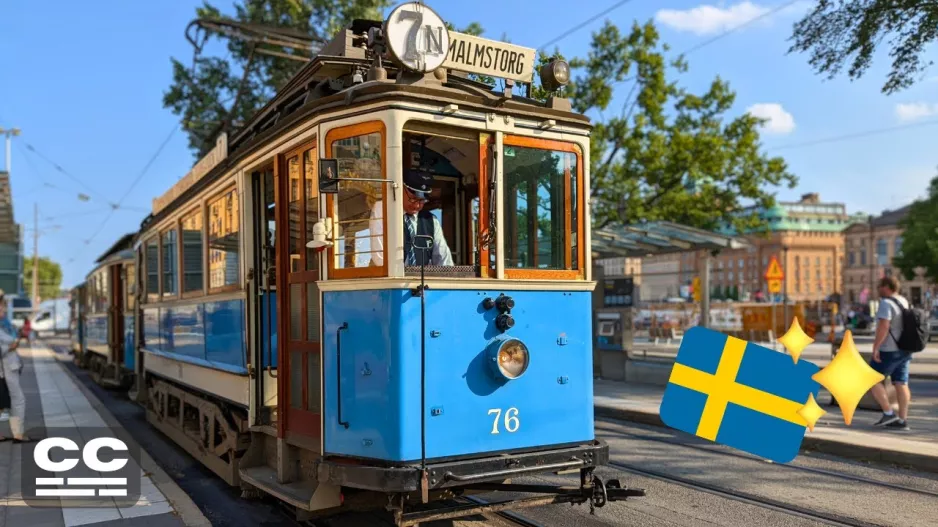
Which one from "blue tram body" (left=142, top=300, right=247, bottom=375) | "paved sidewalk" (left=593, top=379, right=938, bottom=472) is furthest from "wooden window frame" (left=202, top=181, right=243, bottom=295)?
"paved sidewalk" (left=593, top=379, right=938, bottom=472)

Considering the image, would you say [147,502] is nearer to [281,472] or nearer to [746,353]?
[281,472]

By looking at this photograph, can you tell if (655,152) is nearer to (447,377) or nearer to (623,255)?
(623,255)

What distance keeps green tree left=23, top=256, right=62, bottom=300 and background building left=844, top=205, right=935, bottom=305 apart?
320 ft

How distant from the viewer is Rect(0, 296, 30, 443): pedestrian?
8.84m

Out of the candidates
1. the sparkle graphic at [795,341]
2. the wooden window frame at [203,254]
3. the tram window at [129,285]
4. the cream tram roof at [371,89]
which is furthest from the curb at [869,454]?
the tram window at [129,285]

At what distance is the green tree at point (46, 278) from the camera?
100 meters

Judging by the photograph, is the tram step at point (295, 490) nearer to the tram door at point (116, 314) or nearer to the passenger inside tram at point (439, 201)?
the passenger inside tram at point (439, 201)

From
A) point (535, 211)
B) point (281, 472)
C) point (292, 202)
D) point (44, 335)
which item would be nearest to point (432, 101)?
point (535, 211)

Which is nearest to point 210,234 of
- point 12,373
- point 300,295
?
point 300,295

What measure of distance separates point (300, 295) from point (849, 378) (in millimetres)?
5038

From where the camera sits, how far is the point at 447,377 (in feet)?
15.0

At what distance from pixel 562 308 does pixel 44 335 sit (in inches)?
2895

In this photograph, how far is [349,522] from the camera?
583 centimetres

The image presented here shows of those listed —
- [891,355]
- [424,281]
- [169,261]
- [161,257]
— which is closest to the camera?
[424,281]
